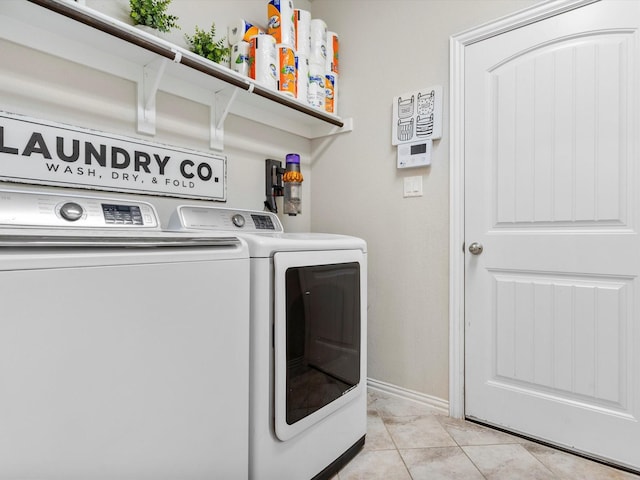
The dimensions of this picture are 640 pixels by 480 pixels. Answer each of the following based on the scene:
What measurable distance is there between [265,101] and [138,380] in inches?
62.5

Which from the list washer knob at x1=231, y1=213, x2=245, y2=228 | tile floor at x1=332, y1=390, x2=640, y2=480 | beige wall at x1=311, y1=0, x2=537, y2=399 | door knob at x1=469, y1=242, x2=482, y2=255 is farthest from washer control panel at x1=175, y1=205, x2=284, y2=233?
tile floor at x1=332, y1=390, x2=640, y2=480

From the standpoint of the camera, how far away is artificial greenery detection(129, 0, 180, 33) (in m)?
1.46

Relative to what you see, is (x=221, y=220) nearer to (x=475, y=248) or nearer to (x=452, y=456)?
(x=475, y=248)

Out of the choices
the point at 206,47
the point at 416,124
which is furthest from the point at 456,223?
the point at 206,47

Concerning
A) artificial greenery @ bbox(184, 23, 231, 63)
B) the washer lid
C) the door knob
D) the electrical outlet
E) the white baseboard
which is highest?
artificial greenery @ bbox(184, 23, 231, 63)

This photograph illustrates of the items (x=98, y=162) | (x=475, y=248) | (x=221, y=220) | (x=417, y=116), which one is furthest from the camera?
(x=417, y=116)

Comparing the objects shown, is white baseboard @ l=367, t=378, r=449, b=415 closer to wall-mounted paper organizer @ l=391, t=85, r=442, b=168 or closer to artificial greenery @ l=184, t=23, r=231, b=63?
wall-mounted paper organizer @ l=391, t=85, r=442, b=168

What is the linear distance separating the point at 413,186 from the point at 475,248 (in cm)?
50

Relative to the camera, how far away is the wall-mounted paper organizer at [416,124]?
195 centimetres

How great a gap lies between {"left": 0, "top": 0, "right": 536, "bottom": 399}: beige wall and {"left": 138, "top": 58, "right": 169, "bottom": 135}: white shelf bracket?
4 cm

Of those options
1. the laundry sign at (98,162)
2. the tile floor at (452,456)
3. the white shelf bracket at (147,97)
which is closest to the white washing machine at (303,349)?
the tile floor at (452,456)

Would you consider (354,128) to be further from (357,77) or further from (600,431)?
(600,431)

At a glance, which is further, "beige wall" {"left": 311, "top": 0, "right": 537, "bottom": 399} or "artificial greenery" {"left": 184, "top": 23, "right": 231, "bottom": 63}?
"beige wall" {"left": 311, "top": 0, "right": 537, "bottom": 399}

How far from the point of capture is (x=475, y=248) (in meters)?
1.84
